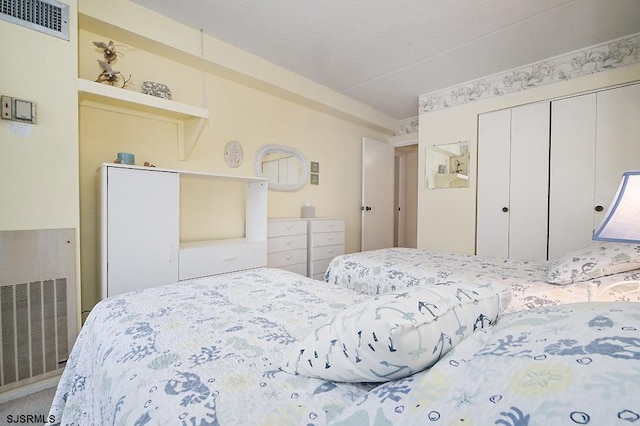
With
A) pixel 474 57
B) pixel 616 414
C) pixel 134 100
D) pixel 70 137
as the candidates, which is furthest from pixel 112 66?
pixel 474 57

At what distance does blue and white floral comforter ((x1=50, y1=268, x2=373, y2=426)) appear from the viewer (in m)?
0.60

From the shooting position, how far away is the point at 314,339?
2.37 ft

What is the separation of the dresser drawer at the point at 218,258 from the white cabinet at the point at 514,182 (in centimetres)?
258

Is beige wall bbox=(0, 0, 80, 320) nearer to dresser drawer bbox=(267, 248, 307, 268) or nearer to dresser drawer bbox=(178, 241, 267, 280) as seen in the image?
dresser drawer bbox=(178, 241, 267, 280)

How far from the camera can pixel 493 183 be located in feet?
10.7

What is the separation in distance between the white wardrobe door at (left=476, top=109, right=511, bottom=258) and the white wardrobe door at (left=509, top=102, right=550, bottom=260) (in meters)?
0.06

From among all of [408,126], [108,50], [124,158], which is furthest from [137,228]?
[408,126]

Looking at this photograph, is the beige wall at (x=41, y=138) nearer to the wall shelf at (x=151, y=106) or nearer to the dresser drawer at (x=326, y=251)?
the wall shelf at (x=151, y=106)

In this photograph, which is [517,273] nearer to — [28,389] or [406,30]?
[406,30]

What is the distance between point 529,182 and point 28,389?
4.41m

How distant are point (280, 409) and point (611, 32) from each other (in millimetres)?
3781

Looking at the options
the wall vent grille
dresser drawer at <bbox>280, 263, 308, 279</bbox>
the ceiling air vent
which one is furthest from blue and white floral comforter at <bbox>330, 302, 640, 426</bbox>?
dresser drawer at <bbox>280, 263, 308, 279</bbox>

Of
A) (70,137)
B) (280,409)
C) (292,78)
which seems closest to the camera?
(280,409)

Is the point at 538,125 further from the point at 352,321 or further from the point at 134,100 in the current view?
the point at 134,100
